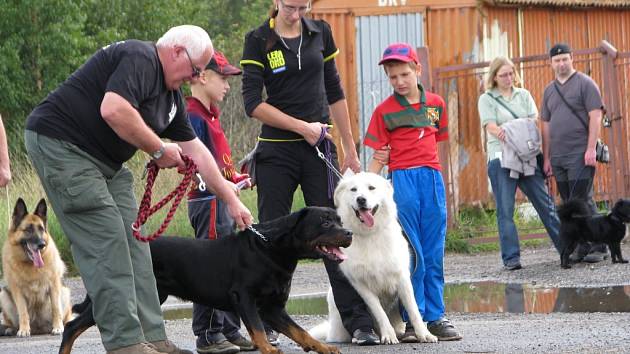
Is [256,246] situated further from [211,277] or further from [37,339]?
[37,339]

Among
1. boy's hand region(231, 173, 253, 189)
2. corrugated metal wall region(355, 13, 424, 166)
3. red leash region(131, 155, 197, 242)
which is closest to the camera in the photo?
red leash region(131, 155, 197, 242)

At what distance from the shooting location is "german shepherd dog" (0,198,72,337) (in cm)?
1038

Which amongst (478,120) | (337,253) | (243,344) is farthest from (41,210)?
(478,120)

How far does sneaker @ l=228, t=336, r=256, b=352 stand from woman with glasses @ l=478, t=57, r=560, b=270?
220 inches

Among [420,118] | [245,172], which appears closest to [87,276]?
[245,172]

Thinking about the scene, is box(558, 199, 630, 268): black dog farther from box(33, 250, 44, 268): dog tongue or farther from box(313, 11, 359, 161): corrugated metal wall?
box(313, 11, 359, 161): corrugated metal wall

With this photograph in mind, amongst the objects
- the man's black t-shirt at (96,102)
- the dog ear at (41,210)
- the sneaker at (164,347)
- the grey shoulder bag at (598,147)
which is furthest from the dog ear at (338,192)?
the grey shoulder bag at (598,147)

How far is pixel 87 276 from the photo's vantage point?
641 centimetres

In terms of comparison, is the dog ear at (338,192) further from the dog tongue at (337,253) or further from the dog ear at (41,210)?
the dog ear at (41,210)

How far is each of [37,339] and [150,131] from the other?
4288 mm

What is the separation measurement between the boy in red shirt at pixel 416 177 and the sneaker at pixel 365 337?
0.46 meters

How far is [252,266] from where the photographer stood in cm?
695

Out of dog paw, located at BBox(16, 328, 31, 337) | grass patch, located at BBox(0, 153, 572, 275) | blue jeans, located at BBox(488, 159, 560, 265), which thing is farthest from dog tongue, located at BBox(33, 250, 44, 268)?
blue jeans, located at BBox(488, 159, 560, 265)

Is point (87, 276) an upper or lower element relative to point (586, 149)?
lower
